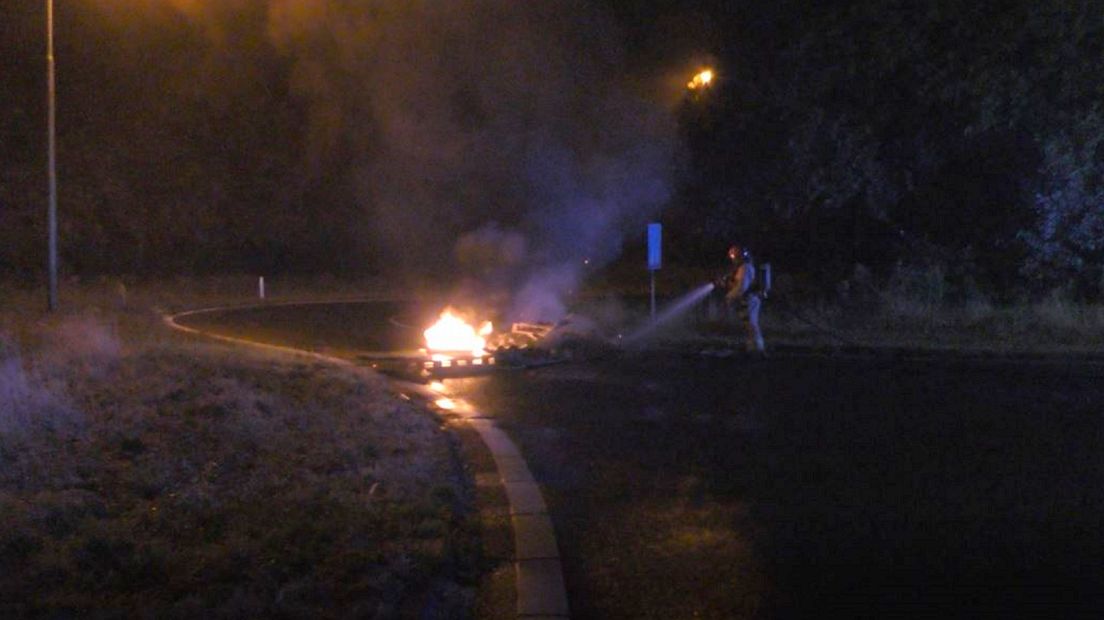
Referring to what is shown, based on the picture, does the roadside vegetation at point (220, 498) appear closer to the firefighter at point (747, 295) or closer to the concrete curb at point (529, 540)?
the concrete curb at point (529, 540)

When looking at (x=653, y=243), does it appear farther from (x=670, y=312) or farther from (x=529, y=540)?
(x=529, y=540)

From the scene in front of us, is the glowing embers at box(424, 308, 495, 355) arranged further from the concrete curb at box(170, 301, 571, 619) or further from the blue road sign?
the concrete curb at box(170, 301, 571, 619)

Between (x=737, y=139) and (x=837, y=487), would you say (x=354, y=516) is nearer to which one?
(x=837, y=487)

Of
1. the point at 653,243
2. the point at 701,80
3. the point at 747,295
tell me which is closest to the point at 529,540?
the point at 747,295

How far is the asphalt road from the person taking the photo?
6.71 meters

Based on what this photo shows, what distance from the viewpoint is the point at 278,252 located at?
52.8m

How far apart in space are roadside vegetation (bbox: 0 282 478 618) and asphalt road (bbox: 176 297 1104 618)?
0.95m

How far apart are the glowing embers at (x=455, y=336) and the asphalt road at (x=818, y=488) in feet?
12.9

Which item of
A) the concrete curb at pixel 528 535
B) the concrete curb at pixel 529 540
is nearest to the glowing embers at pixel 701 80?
the concrete curb at pixel 528 535

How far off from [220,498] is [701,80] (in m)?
19.6

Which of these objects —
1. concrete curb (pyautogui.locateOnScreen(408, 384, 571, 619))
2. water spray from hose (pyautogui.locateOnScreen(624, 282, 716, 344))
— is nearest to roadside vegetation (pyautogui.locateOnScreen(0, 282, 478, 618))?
concrete curb (pyautogui.locateOnScreen(408, 384, 571, 619))

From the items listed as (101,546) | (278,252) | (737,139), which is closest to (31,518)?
(101,546)

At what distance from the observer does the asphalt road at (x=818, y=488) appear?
22.0 ft

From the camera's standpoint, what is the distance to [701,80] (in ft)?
85.4
